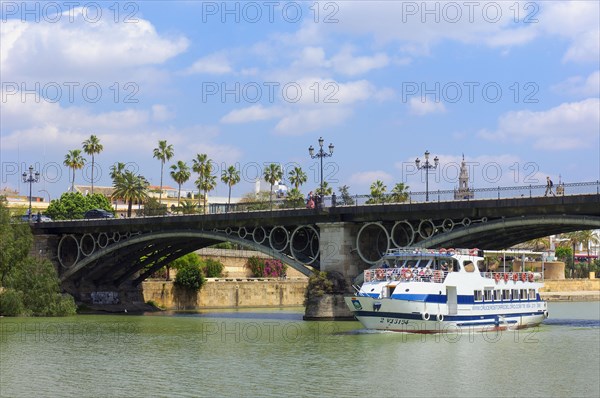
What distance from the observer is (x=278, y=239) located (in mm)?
79750

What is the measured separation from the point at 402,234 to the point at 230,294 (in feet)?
132

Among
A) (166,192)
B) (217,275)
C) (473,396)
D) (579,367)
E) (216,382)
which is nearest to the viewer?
(473,396)

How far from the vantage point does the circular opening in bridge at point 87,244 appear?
93375mm

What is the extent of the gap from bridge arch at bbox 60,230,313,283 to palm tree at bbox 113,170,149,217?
86.5ft

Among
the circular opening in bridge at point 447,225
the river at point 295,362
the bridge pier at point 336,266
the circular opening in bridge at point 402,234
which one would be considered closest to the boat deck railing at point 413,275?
the river at point 295,362

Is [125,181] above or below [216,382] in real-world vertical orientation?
above

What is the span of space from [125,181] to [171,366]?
286ft

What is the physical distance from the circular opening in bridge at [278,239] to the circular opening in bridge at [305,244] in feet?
3.06

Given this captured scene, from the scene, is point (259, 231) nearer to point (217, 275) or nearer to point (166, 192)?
point (217, 275)

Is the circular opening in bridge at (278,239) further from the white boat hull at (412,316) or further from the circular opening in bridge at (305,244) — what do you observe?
the white boat hull at (412,316)

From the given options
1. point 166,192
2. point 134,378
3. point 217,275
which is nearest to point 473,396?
point 134,378

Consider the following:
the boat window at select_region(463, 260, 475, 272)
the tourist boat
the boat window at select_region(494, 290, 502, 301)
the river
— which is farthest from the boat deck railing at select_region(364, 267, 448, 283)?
the boat window at select_region(494, 290, 502, 301)

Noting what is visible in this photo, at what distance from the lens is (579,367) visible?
42906mm

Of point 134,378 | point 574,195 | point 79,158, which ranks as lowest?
point 134,378
